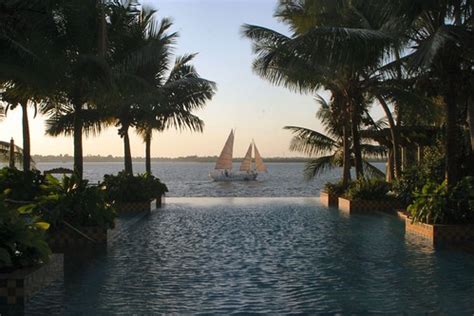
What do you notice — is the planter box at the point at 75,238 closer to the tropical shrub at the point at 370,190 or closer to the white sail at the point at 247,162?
the tropical shrub at the point at 370,190

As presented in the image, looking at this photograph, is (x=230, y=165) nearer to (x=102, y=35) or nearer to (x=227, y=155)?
(x=227, y=155)

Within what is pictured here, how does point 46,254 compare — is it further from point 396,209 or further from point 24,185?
point 396,209

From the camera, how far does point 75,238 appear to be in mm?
10008

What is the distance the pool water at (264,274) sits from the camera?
602cm

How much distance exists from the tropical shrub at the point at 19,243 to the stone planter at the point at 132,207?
10.6m

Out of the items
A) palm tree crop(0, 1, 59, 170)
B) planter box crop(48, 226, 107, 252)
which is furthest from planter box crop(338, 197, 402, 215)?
palm tree crop(0, 1, 59, 170)

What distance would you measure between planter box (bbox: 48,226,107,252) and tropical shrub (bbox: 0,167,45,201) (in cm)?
503

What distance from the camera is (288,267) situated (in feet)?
27.1

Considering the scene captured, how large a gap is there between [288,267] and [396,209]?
946 cm

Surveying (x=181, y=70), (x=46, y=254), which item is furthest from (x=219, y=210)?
(x=46, y=254)

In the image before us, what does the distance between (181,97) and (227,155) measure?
45656 mm

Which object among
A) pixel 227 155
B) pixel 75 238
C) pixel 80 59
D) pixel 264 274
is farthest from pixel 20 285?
pixel 227 155

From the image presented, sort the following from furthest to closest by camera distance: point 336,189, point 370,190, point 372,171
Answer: point 372,171
point 336,189
point 370,190

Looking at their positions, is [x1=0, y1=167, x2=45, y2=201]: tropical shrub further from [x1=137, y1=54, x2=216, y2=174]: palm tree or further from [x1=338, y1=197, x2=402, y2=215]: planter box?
[x1=338, y1=197, x2=402, y2=215]: planter box
